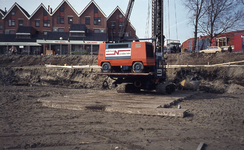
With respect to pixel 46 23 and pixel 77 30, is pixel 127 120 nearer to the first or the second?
pixel 77 30

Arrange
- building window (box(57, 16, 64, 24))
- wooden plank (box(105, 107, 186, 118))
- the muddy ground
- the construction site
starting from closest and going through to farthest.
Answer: the muddy ground < the construction site < wooden plank (box(105, 107, 186, 118)) < building window (box(57, 16, 64, 24))

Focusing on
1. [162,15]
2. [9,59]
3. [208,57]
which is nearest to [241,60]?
[208,57]

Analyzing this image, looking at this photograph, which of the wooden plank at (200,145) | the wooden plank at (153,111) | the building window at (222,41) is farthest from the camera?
the building window at (222,41)

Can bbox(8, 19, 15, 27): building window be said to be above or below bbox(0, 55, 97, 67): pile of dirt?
above

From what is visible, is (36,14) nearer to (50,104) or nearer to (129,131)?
(50,104)

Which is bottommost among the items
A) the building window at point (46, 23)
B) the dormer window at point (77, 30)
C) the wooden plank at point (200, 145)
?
the wooden plank at point (200, 145)

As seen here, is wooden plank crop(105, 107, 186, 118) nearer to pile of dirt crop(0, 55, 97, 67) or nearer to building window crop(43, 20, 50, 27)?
pile of dirt crop(0, 55, 97, 67)

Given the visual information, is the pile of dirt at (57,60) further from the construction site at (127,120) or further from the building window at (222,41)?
the building window at (222,41)

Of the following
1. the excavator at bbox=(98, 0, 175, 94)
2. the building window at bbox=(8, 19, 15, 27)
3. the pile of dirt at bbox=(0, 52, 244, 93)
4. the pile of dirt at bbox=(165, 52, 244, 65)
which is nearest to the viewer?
the excavator at bbox=(98, 0, 175, 94)

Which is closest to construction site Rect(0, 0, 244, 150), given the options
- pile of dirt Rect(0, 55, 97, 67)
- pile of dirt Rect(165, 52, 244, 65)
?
pile of dirt Rect(165, 52, 244, 65)

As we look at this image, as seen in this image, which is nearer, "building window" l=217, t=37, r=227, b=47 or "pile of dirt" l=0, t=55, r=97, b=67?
"pile of dirt" l=0, t=55, r=97, b=67

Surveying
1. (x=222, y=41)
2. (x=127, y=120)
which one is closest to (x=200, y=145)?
(x=127, y=120)

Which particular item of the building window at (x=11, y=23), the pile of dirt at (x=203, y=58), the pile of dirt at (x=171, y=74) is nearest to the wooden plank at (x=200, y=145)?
the pile of dirt at (x=171, y=74)

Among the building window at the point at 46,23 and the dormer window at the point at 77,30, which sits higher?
Result: the building window at the point at 46,23
